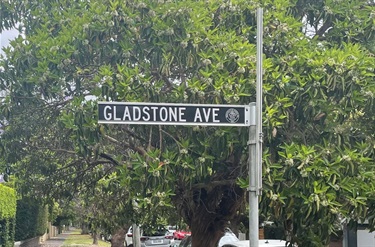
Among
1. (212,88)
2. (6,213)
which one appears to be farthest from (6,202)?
(212,88)

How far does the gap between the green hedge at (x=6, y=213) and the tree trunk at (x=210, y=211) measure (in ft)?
24.0

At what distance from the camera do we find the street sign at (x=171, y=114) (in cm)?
657

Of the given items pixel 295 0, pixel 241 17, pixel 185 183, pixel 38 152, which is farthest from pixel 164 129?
pixel 38 152

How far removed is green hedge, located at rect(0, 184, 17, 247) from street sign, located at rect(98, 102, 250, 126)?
41.2 ft

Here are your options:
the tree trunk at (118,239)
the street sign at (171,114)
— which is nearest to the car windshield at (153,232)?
the tree trunk at (118,239)

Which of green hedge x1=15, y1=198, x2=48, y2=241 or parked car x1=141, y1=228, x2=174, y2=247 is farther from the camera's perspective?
parked car x1=141, y1=228, x2=174, y2=247

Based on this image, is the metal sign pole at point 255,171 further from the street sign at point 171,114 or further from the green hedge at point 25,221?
the green hedge at point 25,221

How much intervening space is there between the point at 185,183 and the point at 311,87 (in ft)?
8.62

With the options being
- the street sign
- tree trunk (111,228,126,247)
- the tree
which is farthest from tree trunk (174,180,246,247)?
tree trunk (111,228,126,247)

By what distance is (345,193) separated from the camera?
899 cm

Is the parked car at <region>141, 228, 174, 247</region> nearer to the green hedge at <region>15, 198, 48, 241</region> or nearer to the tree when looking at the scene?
the green hedge at <region>15, 198, 48, 241</region>

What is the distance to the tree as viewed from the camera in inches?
360

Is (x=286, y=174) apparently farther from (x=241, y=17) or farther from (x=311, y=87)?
(x=241, y=17)

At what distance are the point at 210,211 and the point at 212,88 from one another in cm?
390
